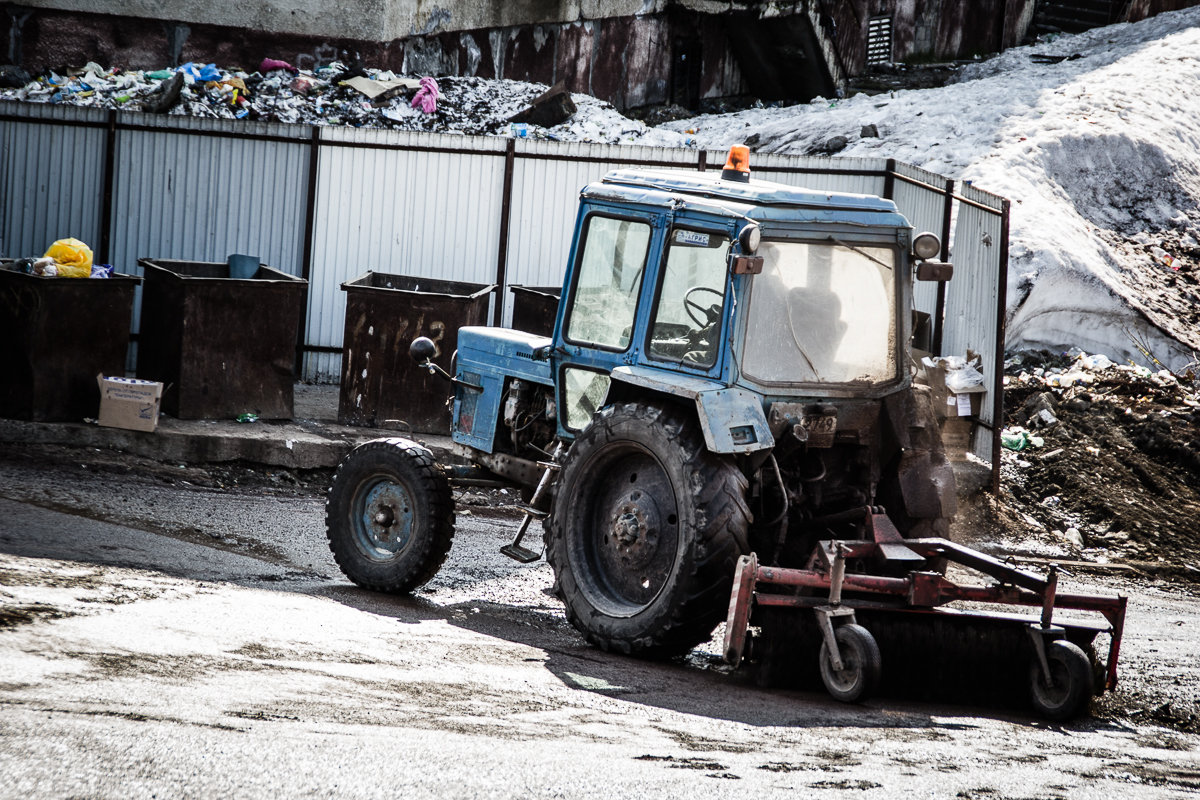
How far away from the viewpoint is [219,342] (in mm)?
11766

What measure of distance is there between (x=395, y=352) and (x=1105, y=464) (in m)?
6.11

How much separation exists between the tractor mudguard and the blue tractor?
0.03 ft

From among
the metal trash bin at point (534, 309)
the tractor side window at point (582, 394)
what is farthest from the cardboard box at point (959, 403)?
the tractor side window at point (582, 394)

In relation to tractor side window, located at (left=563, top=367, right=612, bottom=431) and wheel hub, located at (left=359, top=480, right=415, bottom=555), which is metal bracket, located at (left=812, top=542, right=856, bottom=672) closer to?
tractor side window, located at (left=563, top=367, right=612, bottom=431)

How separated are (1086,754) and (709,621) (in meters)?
1.77

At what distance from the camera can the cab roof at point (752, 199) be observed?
6613 mm

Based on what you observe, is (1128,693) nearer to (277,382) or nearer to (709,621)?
(709,621)

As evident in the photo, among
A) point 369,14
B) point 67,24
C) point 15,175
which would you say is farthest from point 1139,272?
point 67,24

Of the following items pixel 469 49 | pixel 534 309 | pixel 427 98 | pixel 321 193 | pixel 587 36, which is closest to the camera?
pixel 534 309

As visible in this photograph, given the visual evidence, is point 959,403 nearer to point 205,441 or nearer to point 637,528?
point 637,528

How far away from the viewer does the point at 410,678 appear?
18.9ft

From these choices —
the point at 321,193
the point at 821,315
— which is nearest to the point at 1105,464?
the point at 821,315

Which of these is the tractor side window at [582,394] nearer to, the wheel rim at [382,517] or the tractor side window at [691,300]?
the tractor side window at [691,300]

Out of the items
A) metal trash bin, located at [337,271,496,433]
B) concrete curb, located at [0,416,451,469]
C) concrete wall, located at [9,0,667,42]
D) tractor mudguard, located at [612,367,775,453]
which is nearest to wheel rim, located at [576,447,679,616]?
tractor mudguard, located at [612,367,775,453]
